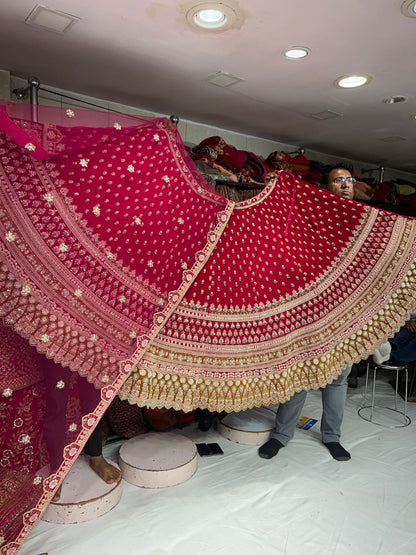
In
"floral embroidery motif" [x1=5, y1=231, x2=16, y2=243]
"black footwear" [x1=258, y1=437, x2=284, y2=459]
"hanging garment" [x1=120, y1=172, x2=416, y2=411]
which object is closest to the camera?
"floral embroidery motif" [x1=5, y1=231, x2=16, y2=243]

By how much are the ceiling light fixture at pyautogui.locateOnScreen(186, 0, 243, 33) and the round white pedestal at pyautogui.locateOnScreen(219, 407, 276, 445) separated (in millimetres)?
1983

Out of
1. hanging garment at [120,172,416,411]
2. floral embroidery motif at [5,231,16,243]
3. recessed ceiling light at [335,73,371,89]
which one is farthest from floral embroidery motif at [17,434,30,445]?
recessed ceiling light at [335,73,371,89]

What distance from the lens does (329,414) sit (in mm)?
2268

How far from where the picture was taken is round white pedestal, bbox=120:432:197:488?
1.82m

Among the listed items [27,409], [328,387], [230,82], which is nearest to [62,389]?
[27,409]

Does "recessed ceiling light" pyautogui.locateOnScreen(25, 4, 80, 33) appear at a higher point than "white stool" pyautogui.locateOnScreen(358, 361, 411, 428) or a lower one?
higher

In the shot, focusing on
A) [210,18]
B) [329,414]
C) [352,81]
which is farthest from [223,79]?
[329,414]

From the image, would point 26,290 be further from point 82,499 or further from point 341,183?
point 341,183

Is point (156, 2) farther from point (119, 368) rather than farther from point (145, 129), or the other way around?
point (119, 368)

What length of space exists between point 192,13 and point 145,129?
0.61 m

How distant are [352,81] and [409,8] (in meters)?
→ 0.78

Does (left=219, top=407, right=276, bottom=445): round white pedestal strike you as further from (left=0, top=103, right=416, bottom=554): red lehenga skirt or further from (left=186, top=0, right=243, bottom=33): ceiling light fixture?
(left=186, top=0, right=243, bottom=33): ceiling light fixture

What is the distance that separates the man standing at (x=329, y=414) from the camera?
2.18m

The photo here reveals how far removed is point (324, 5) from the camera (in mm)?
1657
